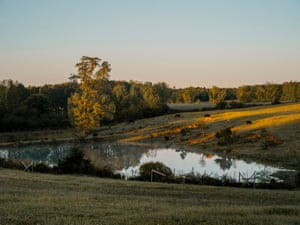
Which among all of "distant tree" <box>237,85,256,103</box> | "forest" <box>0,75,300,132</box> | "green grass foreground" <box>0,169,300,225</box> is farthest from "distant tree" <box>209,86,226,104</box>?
"green grass foreground" <box>0,169,300,225</box>

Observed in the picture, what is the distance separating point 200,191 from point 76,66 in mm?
55020

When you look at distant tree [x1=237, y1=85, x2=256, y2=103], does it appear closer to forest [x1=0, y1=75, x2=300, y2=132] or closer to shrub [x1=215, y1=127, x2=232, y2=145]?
forest [x1=0, y1=75, x2=300, y2=132]

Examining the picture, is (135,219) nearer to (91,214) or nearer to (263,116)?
(91,214)

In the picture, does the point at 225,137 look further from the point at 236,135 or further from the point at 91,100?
the point at 91,100

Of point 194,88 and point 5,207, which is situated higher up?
point 194,88

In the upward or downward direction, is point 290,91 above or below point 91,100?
above

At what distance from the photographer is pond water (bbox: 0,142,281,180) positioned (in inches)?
1229

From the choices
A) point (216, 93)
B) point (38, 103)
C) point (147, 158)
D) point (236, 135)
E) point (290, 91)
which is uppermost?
point (216, 93)

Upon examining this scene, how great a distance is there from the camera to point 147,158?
41.7 metres

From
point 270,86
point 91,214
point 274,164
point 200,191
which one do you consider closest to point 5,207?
point 91,214

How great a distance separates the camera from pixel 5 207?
1034cm

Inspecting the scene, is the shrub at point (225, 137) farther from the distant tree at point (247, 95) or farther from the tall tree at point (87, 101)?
the distant tree at point (247, 95)

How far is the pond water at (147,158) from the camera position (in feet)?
102

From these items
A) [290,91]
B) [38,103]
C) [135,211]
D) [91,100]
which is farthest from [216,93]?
[135,211]
